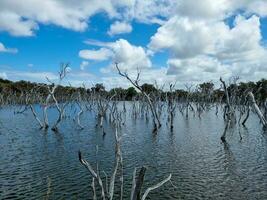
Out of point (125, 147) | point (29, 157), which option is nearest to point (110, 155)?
point (125, 147)

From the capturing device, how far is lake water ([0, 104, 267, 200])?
1698 centimetres

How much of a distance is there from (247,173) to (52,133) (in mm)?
24329

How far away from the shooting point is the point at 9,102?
106 m

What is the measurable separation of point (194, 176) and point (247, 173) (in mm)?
3365

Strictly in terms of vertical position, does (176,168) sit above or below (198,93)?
below

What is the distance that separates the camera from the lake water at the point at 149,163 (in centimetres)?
1698

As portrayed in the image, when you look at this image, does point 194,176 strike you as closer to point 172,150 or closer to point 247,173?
point 247,173

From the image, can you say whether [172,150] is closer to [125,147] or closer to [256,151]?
[125,147]

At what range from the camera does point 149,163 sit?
915 inches

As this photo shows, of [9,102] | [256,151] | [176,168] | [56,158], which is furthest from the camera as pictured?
[9,102]

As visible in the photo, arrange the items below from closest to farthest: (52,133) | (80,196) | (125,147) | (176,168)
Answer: (80,196) < (176,168) < (125,147) < (52,133)

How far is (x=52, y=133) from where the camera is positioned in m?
39.1

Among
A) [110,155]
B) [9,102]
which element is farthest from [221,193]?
[9,102]

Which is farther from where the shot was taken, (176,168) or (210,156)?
(210,156)
